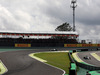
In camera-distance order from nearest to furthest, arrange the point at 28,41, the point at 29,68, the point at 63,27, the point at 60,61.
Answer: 1. the point at 29,68
2. the point at 60,61
3. the point at 28,41
4. the point at 63,27

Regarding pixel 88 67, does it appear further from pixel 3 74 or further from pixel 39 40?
pixel 39 40

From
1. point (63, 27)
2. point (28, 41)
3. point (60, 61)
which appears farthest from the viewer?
point (63, 27)

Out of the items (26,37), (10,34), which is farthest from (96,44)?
(10,34)

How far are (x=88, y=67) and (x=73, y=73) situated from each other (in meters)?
6.51

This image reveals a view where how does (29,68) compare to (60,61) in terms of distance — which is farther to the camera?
(60,61)

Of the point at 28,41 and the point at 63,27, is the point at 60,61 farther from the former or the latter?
the point at 63,27

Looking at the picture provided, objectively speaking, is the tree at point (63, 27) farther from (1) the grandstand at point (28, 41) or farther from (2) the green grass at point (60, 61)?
(2) the green grass at point (60, 61)

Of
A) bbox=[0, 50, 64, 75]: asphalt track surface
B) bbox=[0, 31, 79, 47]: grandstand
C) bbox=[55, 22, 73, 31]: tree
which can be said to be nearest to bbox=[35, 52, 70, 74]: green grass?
bbox=[0, 50, 64, 75]: asphalt track surface

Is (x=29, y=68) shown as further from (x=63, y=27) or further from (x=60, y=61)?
(x=63, y=27)

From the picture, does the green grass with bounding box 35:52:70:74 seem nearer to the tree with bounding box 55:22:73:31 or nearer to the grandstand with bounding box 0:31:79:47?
the grandstand with bounding box 0:31:79:47

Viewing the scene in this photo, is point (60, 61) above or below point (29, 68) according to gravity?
below

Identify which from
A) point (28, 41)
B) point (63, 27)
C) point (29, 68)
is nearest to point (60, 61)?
point (29, 68)

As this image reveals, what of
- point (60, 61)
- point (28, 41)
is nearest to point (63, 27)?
point (28, 41)

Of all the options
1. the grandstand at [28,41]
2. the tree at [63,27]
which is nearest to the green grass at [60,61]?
the grandstand at [28,41]
